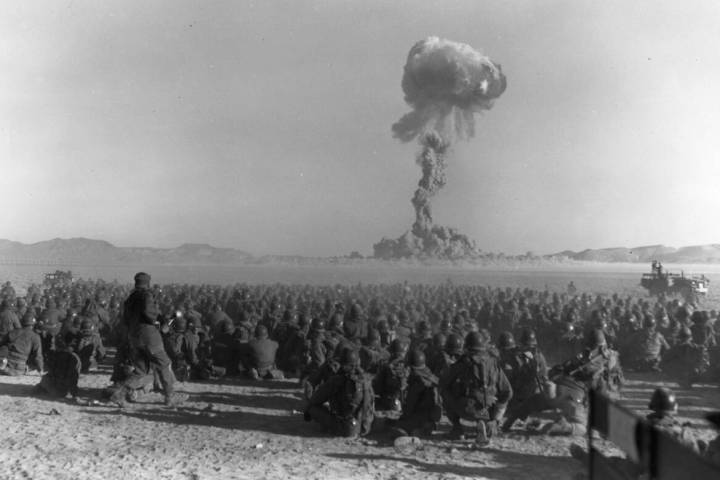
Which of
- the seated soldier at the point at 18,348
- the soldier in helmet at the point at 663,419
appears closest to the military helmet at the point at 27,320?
the seated soldier at the point at 18,348

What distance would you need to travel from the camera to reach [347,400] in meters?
7.92

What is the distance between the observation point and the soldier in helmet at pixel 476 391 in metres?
7.68

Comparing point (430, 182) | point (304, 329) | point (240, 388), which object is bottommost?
point (240, 388)

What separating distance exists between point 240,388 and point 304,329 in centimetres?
215

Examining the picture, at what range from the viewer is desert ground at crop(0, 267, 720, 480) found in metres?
6.44

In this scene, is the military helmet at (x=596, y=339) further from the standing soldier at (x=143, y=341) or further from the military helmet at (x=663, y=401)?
the standing soldier at (x=143, y=341)

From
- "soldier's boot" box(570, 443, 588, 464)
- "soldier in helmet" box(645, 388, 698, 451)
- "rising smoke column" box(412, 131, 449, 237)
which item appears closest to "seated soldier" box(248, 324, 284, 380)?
"soldier's boot" box(570, 443, 588, 464)

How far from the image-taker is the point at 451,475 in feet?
21.1

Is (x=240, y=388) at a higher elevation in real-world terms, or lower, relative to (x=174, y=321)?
lower

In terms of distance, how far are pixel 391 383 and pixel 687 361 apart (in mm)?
7176

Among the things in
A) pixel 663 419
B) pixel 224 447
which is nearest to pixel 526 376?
pixel 663 419

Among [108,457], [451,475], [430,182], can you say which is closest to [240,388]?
[108,457]

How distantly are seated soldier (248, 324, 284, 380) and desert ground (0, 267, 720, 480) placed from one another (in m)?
1.95

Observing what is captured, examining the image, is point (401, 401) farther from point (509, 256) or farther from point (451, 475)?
point (509, 256)
